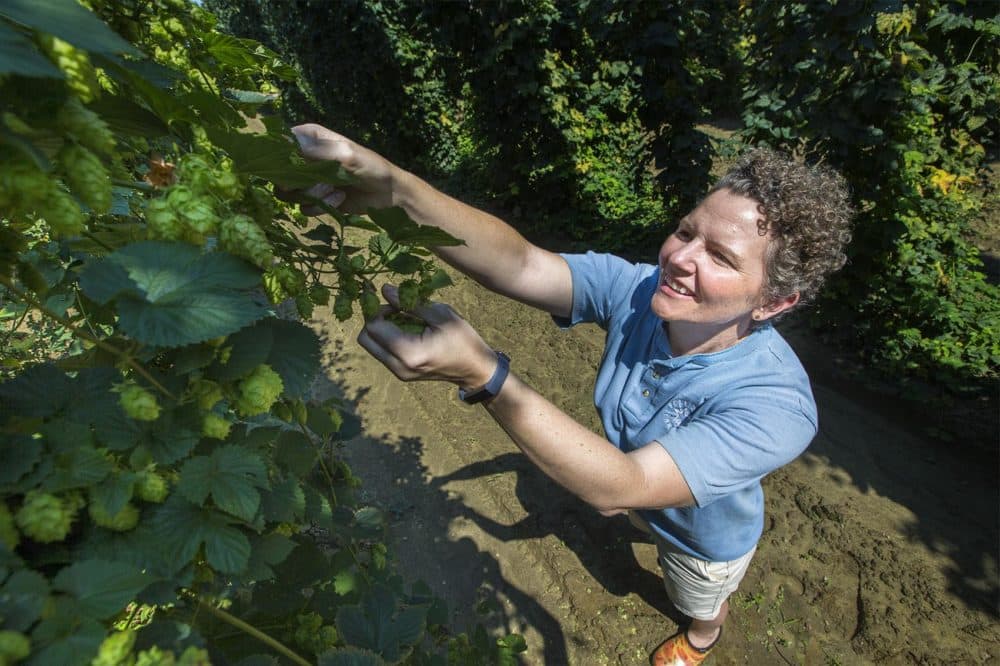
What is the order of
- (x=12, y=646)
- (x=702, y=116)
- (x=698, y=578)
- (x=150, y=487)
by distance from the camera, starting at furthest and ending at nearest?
(x=702, y=116)
(x=698, y=578)
(x=150, y=487)
(x=12, y=646)

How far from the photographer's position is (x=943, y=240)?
5.00m

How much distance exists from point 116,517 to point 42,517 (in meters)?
0.08

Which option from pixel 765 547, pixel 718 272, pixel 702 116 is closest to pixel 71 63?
pixel 718 272

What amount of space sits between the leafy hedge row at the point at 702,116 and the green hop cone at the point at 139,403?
531cm

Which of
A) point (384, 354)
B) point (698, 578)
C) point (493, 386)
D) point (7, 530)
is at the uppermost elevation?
point (7, 530)

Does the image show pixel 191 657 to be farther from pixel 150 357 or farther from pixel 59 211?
pixel 59 211

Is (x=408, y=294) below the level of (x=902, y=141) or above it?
above

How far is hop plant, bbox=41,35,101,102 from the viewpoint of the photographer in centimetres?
57

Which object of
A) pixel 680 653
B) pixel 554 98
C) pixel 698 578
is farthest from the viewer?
pixel 554 98

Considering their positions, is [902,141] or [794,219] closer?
[794,219]

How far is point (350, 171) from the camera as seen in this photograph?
154 cm

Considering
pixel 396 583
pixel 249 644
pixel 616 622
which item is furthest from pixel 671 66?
pixel 249 644

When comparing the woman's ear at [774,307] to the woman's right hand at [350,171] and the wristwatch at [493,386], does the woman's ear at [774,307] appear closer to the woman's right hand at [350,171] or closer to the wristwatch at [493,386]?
the wristwatch at [493,386]

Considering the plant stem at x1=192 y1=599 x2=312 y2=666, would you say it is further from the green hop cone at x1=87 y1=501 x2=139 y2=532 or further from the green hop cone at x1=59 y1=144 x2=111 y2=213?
the green hop cone at x1=59 y1=144 x2=111 y2=213
